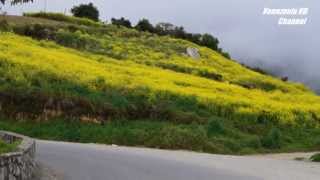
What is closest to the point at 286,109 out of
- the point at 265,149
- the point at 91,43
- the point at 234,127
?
the point at 234,127

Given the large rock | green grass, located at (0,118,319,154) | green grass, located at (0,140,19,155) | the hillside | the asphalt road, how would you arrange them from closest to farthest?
green grass, located at (0,140,19,155)
the asphalt road
green grass, located at (0,118,319,154)
the hillside
the large rock

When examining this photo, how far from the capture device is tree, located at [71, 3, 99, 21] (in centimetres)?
9162

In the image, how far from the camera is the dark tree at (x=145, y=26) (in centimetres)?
8728

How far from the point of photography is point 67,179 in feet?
58.4

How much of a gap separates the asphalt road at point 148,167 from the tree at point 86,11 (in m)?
65.7

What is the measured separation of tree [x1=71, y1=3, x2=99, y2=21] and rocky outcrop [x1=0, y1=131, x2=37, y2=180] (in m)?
75.1

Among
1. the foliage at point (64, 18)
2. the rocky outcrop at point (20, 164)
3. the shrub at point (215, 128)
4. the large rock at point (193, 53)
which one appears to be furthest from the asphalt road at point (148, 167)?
the foliage at point (64, 18)

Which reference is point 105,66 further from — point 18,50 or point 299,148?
point 299,148

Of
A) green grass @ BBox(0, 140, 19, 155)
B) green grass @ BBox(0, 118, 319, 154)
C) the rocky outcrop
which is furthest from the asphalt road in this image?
green grass @ BBox(0, 118, 319, 154)

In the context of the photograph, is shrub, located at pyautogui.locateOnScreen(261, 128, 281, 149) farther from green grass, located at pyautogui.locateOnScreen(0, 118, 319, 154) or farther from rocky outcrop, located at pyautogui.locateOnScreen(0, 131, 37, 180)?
rocky outcrop, located at pyautogui.locateOnScreen(0, 131, 37, 180)

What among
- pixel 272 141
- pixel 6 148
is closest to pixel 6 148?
pixel 6 148

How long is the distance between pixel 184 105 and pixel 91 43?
23.5 meters

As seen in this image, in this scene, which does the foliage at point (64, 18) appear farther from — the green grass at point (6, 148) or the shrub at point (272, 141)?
the green grass at point (6, 148)

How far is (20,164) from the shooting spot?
14.3 m
